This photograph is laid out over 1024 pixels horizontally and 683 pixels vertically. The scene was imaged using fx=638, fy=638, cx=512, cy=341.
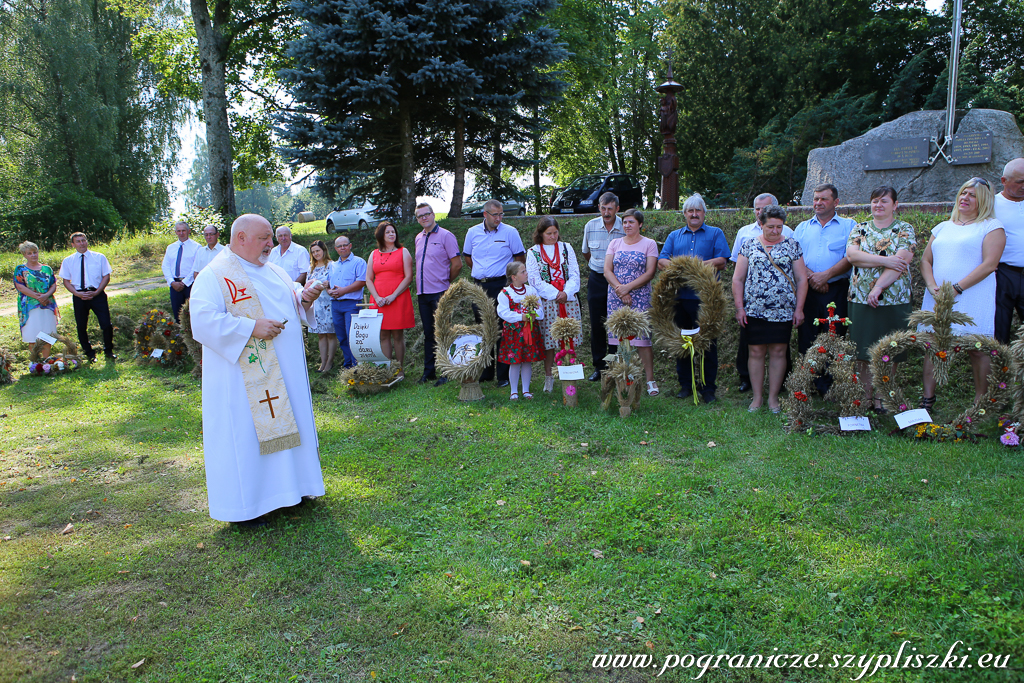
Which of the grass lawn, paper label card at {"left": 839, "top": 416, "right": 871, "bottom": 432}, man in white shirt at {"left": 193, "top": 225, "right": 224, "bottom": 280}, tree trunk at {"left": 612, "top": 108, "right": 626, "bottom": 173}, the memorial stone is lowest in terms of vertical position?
the grass lawn

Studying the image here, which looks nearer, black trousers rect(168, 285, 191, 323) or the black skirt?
the black skirt

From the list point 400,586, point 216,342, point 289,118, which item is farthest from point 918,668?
point 289,118

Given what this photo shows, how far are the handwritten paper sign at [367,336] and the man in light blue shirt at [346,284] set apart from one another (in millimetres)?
687

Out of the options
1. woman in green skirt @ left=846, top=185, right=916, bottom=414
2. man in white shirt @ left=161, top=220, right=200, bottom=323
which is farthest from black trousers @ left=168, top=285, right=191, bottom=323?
woman in green skirt @ left=846, top=185, right=916, bottom=414

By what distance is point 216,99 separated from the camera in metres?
16.5

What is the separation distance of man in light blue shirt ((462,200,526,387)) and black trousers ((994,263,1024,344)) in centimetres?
467

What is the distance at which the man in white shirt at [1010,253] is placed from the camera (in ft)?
17.9

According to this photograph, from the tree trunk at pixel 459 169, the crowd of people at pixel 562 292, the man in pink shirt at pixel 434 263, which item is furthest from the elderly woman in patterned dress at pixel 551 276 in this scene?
the tree trunk at pixel 459 169

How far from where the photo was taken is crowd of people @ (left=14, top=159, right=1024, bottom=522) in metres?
4.30

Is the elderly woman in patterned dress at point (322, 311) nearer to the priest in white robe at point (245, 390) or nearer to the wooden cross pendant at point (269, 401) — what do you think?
the priest in white robe at point (245, 390)

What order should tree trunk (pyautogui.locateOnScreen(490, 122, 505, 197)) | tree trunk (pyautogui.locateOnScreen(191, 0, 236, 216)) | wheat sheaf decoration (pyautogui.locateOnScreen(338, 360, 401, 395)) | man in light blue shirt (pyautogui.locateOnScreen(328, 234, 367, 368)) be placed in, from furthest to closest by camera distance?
tree trunk (pyautogui.locateOnScreen(191, 0, 236, 216)) → tree trunk (pyautogui.locateOnScreen(490, 122, 505, 197)) → man in light blue shirt (pyautogui.locateOnScreen(328, 234, 367, 368)) → wheat sheaf decoration (pyautogui.locateOnScreen(338, 360, 401, 395))

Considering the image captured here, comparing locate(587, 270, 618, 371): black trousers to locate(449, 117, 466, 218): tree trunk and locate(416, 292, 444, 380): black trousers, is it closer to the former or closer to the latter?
locate(416, 292, 444, 380): black trousers

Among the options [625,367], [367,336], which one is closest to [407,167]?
[367,336]

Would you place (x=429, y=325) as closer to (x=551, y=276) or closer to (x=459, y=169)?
(x=551, y=276)
